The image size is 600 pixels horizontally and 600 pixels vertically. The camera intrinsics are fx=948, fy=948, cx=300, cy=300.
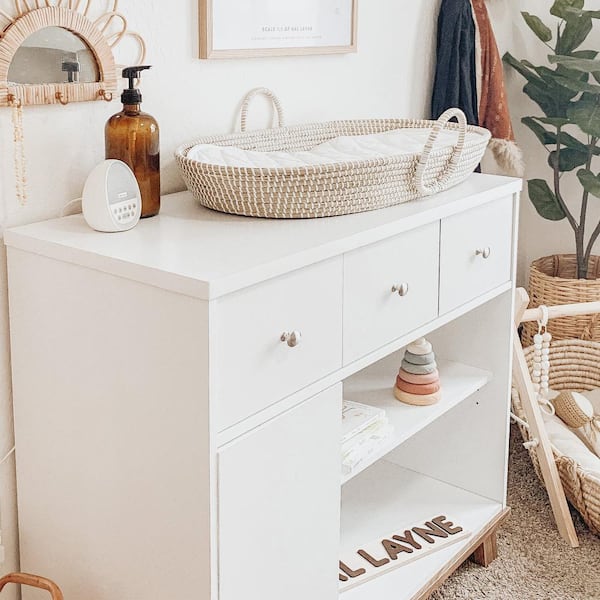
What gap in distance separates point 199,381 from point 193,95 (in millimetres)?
730

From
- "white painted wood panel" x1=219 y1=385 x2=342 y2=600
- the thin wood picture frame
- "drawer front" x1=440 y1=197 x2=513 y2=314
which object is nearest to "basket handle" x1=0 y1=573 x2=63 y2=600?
"white painted wood panel" x1=219 y1=385 x2=342 y2=600

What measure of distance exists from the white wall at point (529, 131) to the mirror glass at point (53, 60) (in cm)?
164

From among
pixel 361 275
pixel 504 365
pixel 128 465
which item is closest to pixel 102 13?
pixel 361 275

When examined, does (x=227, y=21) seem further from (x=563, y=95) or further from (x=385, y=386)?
(x=563, y=95)

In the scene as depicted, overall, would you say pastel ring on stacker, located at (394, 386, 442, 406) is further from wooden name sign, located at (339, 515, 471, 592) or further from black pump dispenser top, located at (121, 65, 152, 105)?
black pump dispenser top, located at (121, 65, 152, 105)

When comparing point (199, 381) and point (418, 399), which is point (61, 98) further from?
point (418, 399)

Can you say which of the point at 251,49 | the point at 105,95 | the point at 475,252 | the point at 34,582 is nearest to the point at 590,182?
the point at 475,252

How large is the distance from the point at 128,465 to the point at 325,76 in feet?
3.58

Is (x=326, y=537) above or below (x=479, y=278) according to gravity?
below

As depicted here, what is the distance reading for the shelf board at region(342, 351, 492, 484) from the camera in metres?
1.90

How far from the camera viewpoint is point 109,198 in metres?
1.42

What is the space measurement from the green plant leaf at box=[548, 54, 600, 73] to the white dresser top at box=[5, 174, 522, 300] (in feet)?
3.78

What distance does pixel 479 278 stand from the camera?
6.34 ft

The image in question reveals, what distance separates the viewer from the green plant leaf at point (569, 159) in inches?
113
